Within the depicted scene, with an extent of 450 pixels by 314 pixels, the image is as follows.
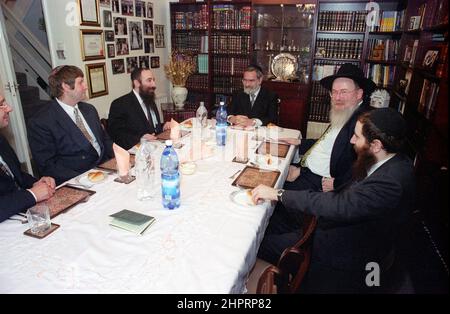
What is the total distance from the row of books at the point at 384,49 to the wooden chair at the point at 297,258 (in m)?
3.88

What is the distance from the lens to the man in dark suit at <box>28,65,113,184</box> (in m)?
2.07

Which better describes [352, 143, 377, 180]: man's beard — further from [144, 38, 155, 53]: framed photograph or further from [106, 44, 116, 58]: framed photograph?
→ [144, 38, 155, 53]: framed photograph

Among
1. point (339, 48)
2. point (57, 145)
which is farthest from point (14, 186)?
point (339, 48)

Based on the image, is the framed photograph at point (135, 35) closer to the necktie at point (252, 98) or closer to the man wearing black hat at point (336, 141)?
the necktie at point (252, 98)

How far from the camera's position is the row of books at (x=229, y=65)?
15.8 feet

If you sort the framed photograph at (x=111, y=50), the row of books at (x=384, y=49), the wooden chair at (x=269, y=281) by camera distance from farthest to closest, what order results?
the row of books at (x=384, y=49), the framed photograph at (x=111, y=50), the wooden chair at (x=269, y=281)

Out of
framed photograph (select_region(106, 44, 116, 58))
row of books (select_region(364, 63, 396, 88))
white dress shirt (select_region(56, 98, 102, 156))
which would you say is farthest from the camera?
row of books (select_region(364, 63, 396, 88))

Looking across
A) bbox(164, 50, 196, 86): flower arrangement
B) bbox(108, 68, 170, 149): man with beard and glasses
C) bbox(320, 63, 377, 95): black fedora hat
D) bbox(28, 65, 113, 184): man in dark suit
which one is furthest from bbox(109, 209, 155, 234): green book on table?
bbox(164, 50, 196, 86): flower arrangement

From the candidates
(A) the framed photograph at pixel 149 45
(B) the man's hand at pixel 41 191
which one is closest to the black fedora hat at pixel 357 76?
(B) the man's hand at pixel 41 191

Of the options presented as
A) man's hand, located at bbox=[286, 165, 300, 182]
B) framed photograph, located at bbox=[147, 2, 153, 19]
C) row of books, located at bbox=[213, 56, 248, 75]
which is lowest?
man's hand, located at bbox=[286, 165, 300, 182]

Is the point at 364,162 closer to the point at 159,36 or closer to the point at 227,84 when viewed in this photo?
the point at 227,84

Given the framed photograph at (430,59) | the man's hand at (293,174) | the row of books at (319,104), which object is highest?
the framed photograph at (430,59)

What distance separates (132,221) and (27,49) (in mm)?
4300

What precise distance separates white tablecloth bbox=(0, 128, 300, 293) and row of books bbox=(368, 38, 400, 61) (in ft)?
12.2
